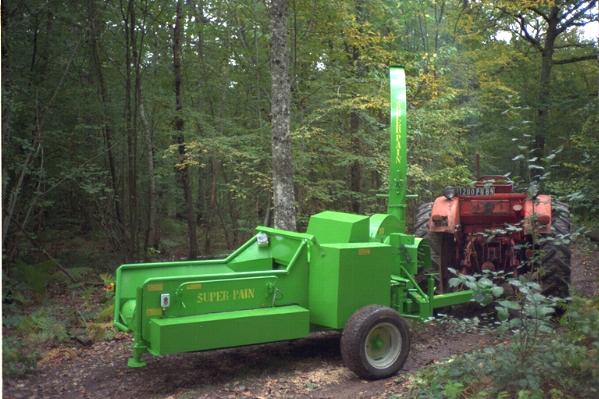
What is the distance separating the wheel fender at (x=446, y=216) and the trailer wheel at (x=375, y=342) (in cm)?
211

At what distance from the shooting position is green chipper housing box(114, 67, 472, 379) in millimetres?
4891

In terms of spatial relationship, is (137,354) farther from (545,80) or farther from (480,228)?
(545,80)

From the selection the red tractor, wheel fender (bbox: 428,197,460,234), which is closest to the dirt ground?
the red tractor

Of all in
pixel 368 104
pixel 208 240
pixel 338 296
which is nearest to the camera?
pixel 338 296

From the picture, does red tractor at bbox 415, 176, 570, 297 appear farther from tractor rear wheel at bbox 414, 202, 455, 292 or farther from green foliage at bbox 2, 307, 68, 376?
green foliage at bbox 2, 307, 68, 376

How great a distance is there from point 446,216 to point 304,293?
267cm

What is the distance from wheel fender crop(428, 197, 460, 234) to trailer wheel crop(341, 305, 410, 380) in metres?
2.11

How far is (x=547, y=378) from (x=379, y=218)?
10.2 ft

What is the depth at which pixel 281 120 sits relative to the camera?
29.8ft

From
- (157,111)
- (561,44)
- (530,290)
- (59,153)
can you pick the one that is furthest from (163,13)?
(561,44)

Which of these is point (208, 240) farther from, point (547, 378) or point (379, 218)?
point (547, 378)

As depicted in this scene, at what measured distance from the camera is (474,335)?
22.1 feet

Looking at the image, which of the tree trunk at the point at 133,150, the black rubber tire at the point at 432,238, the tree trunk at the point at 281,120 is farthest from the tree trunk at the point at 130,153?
the black rubber tire at the point at 432,238

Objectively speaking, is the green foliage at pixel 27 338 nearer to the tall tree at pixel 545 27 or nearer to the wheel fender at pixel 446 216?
the wheel fender at pixel 446 216
